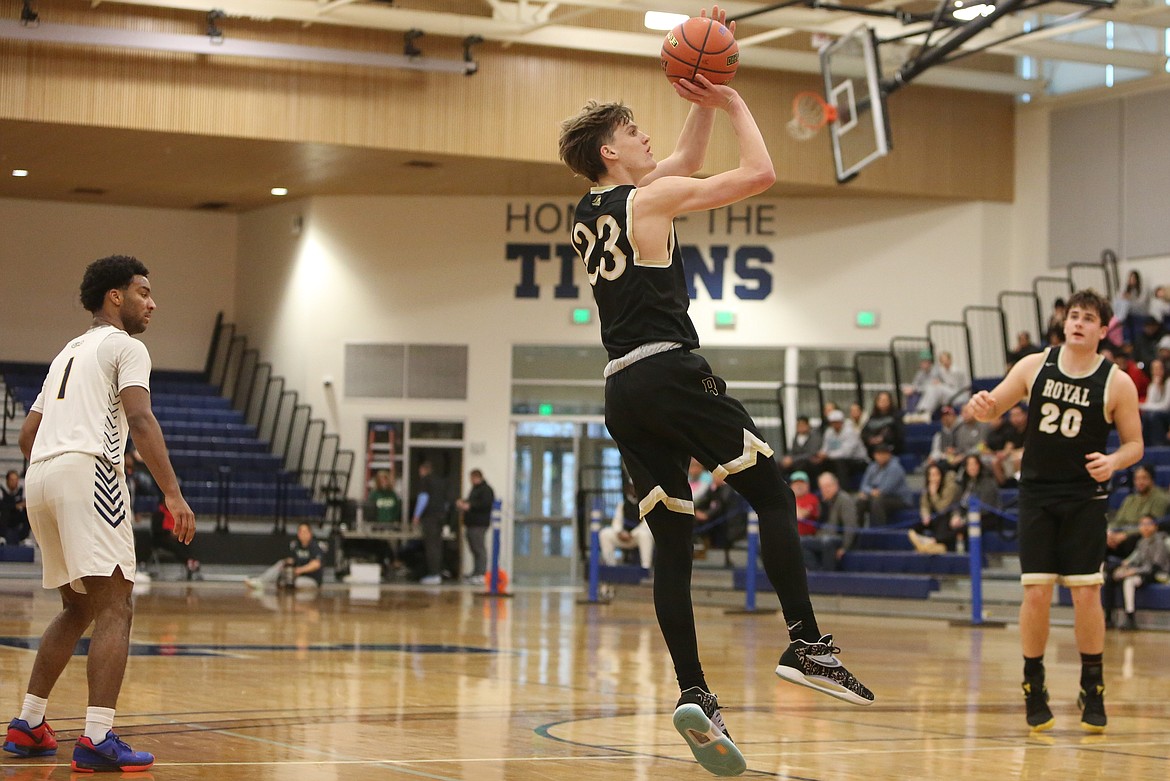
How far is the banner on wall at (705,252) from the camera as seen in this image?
22.4m

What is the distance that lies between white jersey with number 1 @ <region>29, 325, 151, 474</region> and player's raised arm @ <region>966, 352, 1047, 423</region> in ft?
11.3

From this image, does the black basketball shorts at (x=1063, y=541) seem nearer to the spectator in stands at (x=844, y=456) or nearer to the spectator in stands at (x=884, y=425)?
the spectator in stands at (x=844, y=456)

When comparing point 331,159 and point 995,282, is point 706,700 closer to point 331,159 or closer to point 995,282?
point 331,159

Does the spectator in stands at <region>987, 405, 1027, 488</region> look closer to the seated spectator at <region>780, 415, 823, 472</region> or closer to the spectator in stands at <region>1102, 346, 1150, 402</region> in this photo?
the spectator in stands at <region>1102, 346, 1150, 402</region>

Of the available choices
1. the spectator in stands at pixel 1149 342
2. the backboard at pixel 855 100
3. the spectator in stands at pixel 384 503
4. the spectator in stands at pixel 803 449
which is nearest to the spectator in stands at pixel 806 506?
the spectator in stands at pixel 803 449

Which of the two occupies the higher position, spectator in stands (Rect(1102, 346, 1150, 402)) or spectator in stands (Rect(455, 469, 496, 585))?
spectator in stands (Rect(1102, 346, 1150, 402))

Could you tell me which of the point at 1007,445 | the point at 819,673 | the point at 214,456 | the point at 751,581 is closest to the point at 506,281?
the point at 214,456

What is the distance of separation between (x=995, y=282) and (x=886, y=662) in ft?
43.2

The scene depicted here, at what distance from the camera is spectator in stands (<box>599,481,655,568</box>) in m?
18.3

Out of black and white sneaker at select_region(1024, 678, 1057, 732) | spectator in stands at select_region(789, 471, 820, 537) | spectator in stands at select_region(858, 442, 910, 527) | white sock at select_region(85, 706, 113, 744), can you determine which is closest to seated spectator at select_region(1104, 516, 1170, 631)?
spectator in stands at select_region(858, 442, 910, 527)

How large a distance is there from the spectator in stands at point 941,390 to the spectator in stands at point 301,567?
8160 millimetres

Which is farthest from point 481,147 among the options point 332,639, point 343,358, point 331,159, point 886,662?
point 886,662

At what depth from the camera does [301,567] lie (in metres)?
19.0

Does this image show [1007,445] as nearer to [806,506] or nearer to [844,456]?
[806,506]
